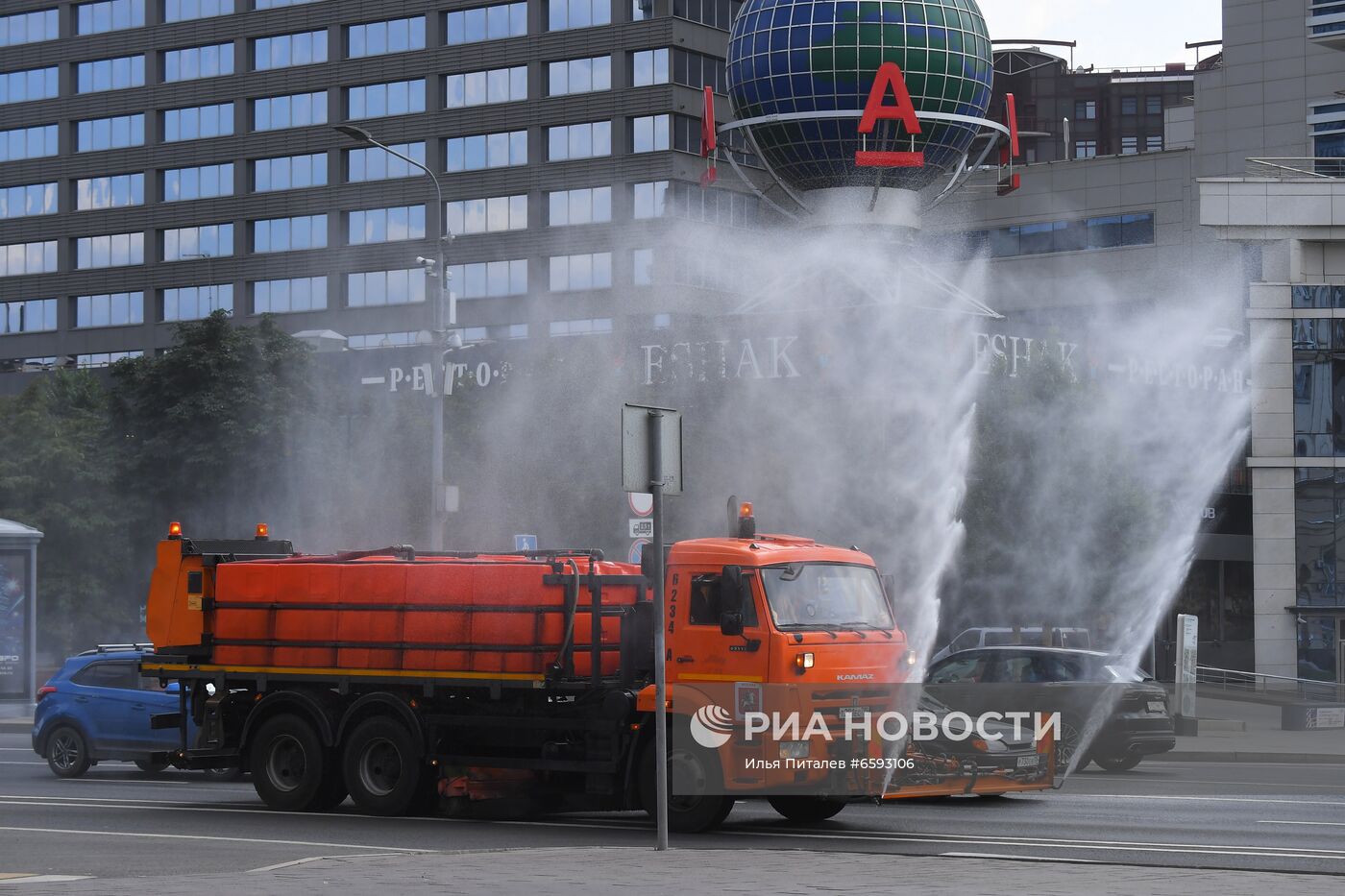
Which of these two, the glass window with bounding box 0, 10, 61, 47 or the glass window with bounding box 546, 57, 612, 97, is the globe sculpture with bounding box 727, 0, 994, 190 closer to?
the glass window with bounding box 546, 57, 612, 97

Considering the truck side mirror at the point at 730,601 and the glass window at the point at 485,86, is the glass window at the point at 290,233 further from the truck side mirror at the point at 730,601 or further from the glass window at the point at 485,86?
the truck side mirror at the point at 730,601

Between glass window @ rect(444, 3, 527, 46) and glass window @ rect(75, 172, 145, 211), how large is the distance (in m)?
17.7

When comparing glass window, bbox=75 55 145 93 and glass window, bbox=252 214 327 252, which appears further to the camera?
glass window, bbox=75 55 145 93

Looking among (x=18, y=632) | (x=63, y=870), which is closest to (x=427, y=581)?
(x=63, y=870)

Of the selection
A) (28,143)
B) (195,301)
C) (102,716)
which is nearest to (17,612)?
(102,716)

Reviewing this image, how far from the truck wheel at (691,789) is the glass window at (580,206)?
61.0 meters

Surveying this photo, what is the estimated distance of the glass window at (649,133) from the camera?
74.4 m

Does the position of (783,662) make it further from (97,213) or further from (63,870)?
(97,213)

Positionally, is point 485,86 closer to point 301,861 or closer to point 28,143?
point 28,143

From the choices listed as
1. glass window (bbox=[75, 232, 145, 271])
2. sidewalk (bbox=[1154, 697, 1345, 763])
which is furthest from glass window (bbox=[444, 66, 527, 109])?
sidewalk (bbox=[1154, 697, 1345, 763])

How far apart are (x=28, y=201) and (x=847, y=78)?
50.7 metres

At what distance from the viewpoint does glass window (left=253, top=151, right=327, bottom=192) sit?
82188 millimetres

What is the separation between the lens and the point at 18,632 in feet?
112

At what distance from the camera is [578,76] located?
7656cm
